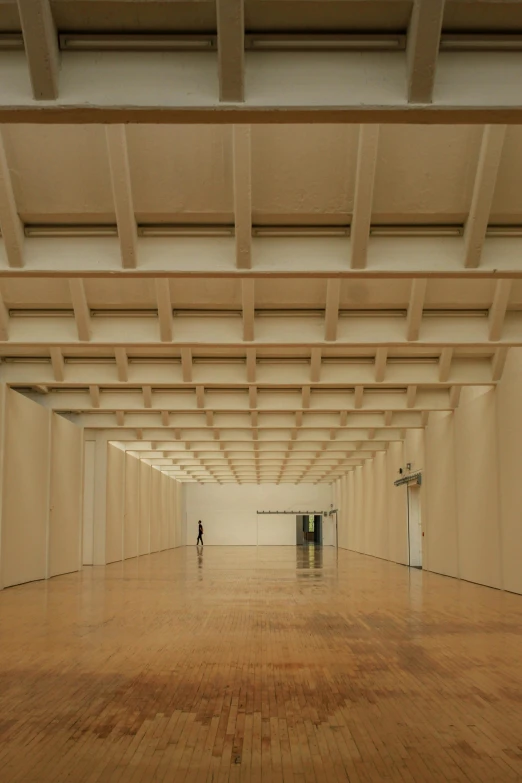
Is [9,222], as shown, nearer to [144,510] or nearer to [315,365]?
[315,365]

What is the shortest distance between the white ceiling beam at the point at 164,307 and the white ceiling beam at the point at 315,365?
170 inches

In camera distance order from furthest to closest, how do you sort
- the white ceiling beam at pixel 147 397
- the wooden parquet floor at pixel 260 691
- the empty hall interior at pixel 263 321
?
the white ceiling beam at pixel 147 397, the empty hall interior at pixel 263 321, the wooden parquet floor at pixel 260 691

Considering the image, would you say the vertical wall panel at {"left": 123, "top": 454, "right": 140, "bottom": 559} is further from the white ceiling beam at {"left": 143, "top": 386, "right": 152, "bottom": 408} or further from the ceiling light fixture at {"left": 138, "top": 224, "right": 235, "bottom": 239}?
the ceiling light fixture at {"left": 138, "top": 224, "right": 235, "bottom": 239}

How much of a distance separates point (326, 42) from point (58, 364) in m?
13.6

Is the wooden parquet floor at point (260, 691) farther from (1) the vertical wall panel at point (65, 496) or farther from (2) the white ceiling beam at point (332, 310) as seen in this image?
(1) the vertical wall panel at point (65, 496)

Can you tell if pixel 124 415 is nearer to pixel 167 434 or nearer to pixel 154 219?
pixel 167 434

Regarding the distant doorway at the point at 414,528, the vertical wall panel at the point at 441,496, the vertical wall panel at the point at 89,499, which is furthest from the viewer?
the vertical wall panel at the point at 89,499

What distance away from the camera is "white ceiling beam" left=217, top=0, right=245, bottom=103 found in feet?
20.1

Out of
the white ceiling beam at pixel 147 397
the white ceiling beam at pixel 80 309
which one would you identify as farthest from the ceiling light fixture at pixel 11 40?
the white ceiling beam at pixel 147 397

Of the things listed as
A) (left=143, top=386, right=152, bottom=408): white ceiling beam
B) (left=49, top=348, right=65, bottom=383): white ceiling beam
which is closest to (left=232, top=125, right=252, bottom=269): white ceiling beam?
(left=49, top=348, right=65, bottom=383): white ceiling beam

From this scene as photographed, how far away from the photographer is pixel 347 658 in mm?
10562

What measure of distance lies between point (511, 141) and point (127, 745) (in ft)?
25.1

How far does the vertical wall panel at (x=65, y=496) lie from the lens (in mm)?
25500

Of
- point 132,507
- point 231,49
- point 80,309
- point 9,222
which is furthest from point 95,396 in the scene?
point 231,49
